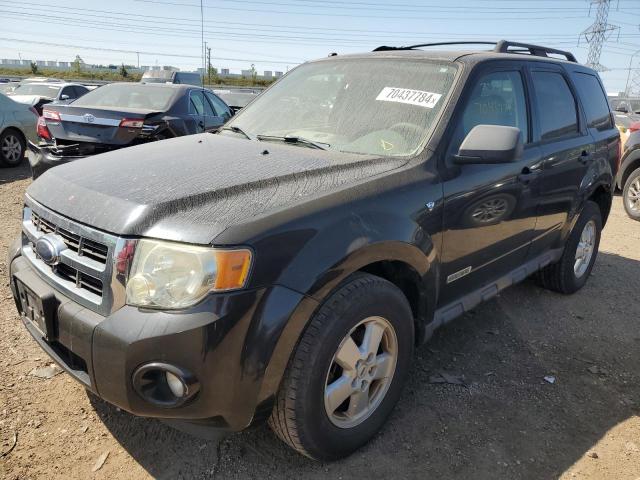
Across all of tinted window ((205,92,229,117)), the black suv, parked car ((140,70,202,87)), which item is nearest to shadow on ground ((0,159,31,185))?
tinted window ((205,92,229,117))

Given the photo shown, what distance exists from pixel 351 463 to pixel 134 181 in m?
1.59

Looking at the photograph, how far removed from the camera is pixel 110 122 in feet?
19.9

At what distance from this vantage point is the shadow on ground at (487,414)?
7.57 feet

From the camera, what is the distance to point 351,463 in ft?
7.59

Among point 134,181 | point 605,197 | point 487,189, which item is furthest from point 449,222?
point 605,197

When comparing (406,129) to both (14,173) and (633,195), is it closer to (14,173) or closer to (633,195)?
(633,195)

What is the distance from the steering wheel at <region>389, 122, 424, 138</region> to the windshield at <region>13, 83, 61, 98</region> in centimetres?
1498

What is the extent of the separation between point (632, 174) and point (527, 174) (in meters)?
5.80

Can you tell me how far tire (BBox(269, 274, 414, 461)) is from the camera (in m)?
1.97

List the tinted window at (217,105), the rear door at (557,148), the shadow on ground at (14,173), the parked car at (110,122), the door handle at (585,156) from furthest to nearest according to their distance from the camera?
the tinted window at (217,105) < the shadow on ground at (14,173) < the parked car at (110,122) < the door handle at (585,156) < the rear door at (557,148)

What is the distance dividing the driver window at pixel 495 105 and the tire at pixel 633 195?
18.3 feet

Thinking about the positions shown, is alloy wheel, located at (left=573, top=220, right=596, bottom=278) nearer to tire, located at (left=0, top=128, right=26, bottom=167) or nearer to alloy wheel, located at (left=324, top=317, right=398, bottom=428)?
alloy wheel, located at (left=324, top=317, right=398, bottom=428)

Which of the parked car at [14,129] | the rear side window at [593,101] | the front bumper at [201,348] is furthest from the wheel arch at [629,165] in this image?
the parked car at [14,129]

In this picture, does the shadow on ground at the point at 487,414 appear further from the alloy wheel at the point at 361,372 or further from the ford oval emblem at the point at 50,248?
the ford oval emblem at the point at 50,248
